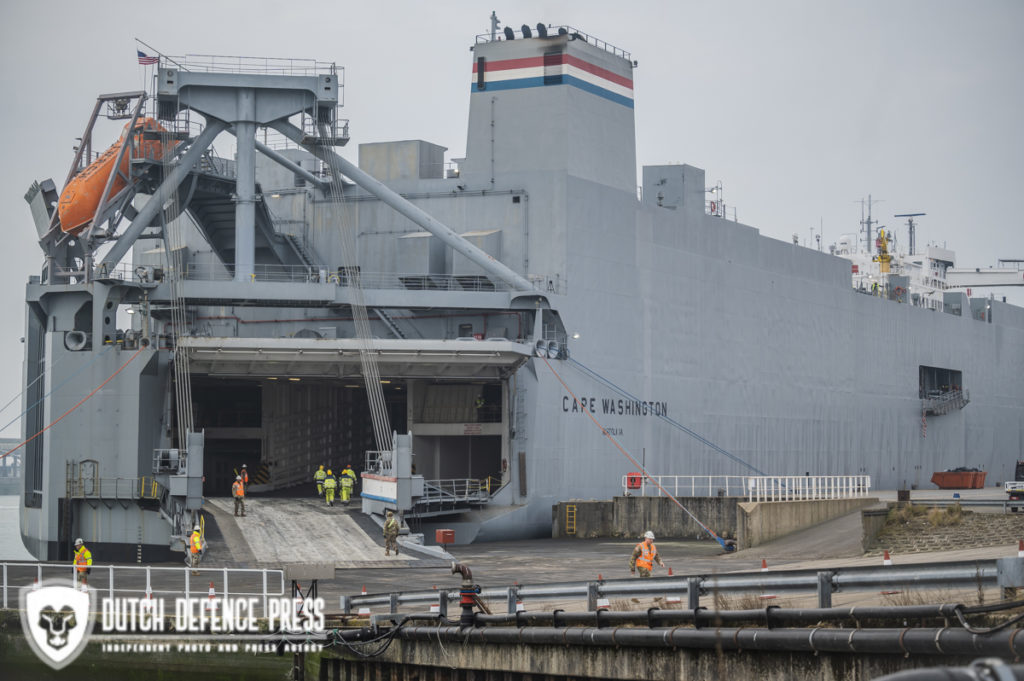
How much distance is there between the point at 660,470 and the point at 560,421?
6080 millimetres

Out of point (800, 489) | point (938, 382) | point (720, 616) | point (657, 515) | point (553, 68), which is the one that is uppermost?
point (553, 68)

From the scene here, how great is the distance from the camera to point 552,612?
1662 cm

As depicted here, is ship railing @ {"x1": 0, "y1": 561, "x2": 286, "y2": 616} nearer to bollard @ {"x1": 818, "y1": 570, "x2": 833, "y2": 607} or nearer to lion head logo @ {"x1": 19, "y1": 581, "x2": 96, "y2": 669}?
lion head logo @ {"x1": 19, "y1": 581, "x2": 96, "y2": 669}

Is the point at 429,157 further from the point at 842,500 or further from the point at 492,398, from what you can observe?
the point at 842,500

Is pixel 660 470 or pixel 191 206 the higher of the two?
pixel 191 206

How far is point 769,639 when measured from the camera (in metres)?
13.5

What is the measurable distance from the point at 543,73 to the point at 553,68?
0.40 metres

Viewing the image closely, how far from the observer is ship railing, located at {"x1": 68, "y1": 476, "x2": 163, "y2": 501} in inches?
1464

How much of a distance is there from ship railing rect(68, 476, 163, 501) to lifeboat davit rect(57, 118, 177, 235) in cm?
847

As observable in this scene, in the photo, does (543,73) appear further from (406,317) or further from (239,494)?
(239,494)

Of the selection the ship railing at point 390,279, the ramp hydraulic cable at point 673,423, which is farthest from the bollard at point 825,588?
the ramp hydraulic cable at point 673,423

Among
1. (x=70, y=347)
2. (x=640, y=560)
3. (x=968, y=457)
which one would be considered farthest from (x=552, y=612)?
(x=968, y=457)

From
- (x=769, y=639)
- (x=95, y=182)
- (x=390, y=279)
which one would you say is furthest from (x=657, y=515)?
(x=769, y=639)

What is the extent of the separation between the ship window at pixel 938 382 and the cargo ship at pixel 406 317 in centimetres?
1487
